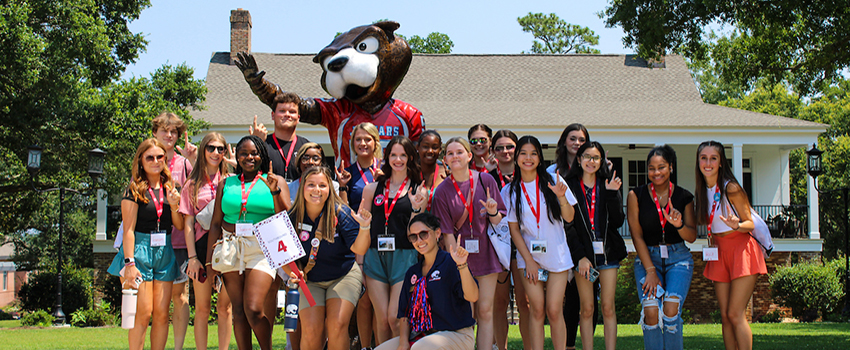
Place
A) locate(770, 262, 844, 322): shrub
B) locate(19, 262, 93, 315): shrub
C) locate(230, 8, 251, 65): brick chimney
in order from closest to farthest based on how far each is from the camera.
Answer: locate(770, 262, 844, 322): shrub, locate(19, 262, 93, 315): shrub, locate(230, 8, 251, 65): brick chimney

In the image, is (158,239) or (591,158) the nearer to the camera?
(158,239)

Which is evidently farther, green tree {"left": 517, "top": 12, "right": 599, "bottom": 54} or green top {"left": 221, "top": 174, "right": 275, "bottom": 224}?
green tree {"left": 517, "top": 12, "right": 599, "bottom": 54}

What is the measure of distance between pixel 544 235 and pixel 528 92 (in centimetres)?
1433

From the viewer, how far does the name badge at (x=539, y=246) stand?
15.9 ft

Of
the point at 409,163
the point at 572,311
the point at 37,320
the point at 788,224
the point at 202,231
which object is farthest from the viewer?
the point at 788,224

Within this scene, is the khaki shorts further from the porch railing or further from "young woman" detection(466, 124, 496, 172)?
the porch railing

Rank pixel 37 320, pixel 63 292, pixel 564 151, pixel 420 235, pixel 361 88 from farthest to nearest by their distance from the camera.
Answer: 1. pixel 63 292
2. pixel 37 320
3. pixel 361 88
4. pixel 564 151
5. pixel 420 235

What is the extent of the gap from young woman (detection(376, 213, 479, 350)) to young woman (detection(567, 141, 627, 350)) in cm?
116

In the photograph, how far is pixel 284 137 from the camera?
5660 millimetres

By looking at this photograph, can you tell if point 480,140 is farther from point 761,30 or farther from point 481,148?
point 761,30

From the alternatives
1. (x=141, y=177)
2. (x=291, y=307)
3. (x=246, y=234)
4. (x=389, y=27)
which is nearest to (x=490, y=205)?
(x=291, y=307)

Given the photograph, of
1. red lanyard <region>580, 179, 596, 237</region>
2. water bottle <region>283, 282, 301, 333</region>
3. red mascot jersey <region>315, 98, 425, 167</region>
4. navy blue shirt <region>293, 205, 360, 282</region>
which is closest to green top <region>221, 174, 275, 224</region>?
navy blue shirt <region>293, 205, 360, 282</region>

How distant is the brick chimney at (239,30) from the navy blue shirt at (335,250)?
16.6 meters

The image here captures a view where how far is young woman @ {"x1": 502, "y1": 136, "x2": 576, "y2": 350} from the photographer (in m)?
4.92
